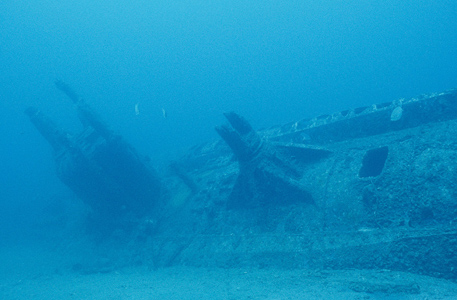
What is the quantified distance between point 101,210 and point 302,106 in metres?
44.0

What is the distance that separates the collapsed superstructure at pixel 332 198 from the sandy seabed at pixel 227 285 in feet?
0.93

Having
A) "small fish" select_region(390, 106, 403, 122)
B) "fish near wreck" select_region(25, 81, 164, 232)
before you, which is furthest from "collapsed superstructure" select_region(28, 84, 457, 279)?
"fish near wreck" select_region(25, 81, 164, 232)

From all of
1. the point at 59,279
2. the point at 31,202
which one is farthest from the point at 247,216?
the point at 31,202

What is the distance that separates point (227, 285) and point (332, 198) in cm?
313

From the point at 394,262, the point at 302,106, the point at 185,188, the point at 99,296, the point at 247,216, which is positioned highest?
the point at 302,106

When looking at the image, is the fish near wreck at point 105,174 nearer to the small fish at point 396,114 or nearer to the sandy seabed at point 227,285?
the sandy seabed at point 227,285

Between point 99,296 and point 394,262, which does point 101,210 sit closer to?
point 99,296

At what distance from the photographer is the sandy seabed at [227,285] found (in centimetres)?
450

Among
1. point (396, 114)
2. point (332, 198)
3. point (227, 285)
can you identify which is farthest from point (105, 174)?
point (396, 114)

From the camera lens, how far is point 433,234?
15.6 ft

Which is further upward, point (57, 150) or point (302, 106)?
point (302, 106)

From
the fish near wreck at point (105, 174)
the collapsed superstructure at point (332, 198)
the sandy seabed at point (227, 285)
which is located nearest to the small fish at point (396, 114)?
the collapsed superstructure at point (332, 198)

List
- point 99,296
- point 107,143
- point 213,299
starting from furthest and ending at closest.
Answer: point 107,143 < point 99,296 < point 213,299

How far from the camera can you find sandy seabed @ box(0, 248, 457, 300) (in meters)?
4.50
